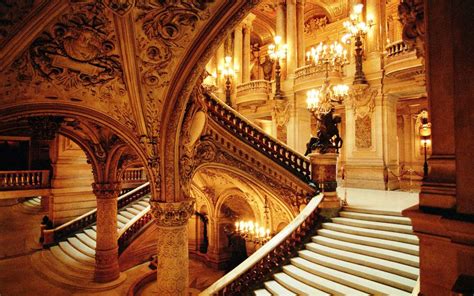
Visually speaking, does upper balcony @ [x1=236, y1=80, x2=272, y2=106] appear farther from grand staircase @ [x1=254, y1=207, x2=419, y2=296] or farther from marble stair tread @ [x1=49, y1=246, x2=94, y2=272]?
marble stair tread @ [x1=49, y1=246, x2=94, y2=272]

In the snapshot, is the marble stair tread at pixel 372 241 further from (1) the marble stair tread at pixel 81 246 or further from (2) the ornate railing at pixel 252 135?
(1) the marble stair tread at pixel 81 246

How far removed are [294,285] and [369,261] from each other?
1.46 m

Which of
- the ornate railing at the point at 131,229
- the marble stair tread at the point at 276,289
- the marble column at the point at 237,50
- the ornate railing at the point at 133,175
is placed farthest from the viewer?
the marble column at the point at 237,50

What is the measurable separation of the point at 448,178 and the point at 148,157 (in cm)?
472

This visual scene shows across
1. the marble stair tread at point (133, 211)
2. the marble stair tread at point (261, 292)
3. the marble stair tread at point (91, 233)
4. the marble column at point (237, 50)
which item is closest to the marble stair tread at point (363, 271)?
the marble stair tread at point (261, 292)

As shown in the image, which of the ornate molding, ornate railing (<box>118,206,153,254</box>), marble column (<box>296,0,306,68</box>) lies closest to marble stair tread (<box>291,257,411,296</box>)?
the ornate molding

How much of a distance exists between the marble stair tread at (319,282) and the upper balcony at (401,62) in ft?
27.0

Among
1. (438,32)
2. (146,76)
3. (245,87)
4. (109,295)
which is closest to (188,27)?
(146,76)

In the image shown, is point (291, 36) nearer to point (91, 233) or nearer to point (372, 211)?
point (372, 211)

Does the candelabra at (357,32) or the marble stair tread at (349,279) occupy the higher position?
the candelabra at (357,32)

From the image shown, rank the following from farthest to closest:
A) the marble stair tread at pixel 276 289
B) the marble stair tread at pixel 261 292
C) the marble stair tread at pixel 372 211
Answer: the marble stair tread at pixel 372 211 → the marble stair tread at pixel 261 292 → the marble stair tread at pixel 276 289

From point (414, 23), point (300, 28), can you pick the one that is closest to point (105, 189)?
point (414, 23)

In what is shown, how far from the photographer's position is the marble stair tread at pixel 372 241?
15.6 feet

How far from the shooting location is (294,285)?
4762 millimetres
